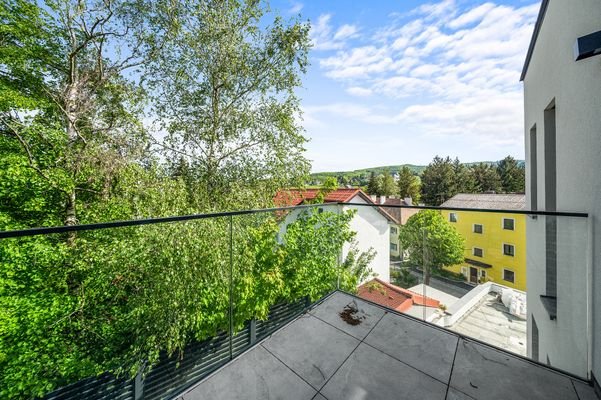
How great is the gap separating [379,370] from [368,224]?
16.2ft

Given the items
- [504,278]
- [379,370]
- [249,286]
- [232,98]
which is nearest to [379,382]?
[379,370]

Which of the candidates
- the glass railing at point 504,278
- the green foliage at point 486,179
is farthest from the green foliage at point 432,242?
the green foliage at point 486,179

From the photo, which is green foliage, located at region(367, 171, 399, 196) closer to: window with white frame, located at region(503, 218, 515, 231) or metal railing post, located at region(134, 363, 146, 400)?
window with white frame, located at region(503, 218, 515, 231)

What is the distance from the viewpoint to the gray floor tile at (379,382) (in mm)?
1464

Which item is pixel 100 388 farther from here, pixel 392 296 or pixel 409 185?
pixel 409 185

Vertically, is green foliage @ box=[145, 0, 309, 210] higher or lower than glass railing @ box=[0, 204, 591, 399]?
higher

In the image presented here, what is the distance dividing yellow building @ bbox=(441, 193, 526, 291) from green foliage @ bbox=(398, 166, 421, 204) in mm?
36098

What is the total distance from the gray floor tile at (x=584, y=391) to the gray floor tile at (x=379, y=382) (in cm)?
76

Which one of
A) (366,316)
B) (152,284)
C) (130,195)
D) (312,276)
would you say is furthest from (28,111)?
(366,316)

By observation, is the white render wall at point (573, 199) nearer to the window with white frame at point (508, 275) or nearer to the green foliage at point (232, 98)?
the window with white frame at point (508, 275)

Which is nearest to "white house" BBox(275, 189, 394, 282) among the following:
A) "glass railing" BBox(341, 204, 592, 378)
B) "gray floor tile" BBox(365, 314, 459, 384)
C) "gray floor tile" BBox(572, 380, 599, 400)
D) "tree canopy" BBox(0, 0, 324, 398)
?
"tree canopy" BBox(0, 0, 324, 398)

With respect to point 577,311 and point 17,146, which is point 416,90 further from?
point 17,146

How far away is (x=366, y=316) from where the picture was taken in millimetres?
2383

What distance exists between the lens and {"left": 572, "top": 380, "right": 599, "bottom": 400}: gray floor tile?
1413 mm
